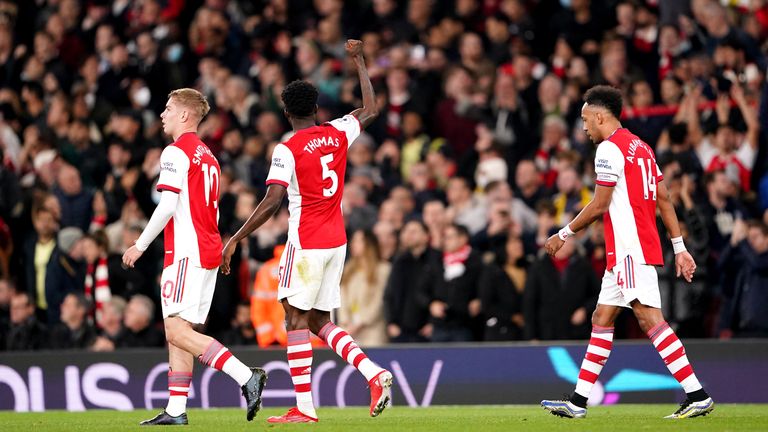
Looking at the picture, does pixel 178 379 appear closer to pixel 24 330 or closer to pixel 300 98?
pixel 300 98

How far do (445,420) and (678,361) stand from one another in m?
1.92

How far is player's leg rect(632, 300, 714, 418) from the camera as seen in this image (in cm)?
1037

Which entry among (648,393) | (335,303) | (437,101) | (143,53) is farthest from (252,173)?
(335,303)

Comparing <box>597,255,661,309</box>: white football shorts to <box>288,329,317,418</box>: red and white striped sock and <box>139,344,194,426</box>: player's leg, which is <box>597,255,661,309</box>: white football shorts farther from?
<box>139,344,194,426</box>: player's leg

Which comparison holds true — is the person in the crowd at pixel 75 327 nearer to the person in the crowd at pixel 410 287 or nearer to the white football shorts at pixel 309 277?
the person in the crowd at pixel 410 287

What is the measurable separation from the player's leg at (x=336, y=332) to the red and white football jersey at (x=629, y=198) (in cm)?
203

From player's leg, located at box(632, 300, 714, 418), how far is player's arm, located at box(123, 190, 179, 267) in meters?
3.60

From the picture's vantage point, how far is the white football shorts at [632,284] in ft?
34.3

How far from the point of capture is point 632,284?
1046 centimetres

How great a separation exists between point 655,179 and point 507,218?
5.04 metres

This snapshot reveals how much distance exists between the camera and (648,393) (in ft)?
46.7

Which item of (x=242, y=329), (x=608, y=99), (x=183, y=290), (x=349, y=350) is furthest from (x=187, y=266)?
(x=242, y=329)

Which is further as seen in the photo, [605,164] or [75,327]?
[75,327]

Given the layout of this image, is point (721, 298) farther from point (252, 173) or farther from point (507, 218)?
point (252, 173)
